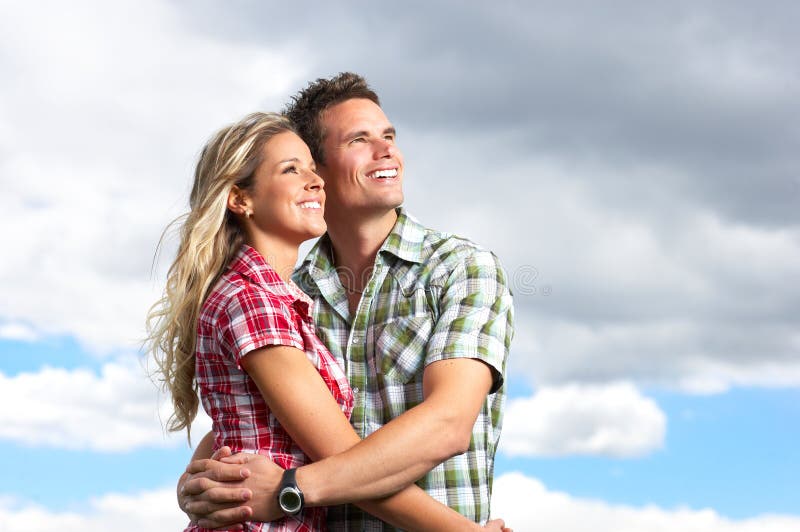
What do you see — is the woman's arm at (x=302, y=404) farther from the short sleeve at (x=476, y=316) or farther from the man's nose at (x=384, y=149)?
the man's nose at (x=384, y=149)

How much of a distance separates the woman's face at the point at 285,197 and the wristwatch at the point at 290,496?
3.80 feet

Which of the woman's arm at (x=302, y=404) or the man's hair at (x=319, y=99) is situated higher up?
the man's hair at (x=319, y=99)

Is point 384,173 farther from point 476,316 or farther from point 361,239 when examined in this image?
point 476,316

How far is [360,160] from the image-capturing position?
16.7ft

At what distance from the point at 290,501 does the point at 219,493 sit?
32 centimetres

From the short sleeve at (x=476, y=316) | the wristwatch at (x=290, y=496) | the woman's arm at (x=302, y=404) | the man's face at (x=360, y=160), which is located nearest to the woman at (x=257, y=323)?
the woman's arm at (x=302, y=404)

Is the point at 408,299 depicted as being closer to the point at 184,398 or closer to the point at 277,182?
the point at 277,182

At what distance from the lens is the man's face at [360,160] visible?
4.95 meters

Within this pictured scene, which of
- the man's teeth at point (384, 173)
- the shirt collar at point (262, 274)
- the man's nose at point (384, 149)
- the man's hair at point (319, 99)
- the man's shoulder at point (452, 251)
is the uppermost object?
the man's hair at point (319, 99)

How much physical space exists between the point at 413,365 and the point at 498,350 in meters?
0.44

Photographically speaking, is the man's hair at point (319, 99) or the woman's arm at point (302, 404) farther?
the man's hair at point (319, 99)

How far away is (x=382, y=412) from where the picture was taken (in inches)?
173

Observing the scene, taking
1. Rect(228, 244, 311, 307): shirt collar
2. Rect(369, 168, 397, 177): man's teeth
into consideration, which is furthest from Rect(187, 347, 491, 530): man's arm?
Rect(369, 168, 397, 177): man's teeth

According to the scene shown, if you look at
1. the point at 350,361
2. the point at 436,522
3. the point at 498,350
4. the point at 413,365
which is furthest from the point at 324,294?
the point at 436,522
